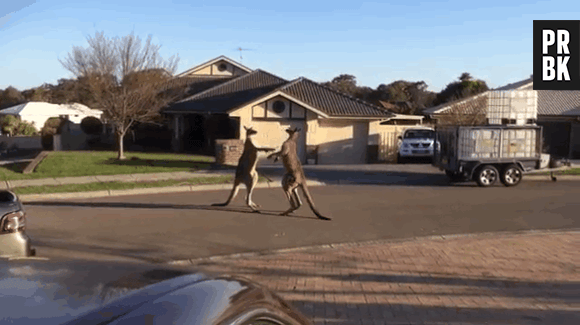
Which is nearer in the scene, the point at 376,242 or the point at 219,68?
the point at 376,242

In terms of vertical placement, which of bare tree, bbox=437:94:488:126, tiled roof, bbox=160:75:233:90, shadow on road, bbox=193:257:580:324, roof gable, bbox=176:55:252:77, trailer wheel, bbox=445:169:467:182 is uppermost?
roof gable, bbox=176:55:252:77

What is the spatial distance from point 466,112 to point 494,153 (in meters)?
12.8

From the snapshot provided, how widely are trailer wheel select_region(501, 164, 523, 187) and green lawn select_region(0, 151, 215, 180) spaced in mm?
10214

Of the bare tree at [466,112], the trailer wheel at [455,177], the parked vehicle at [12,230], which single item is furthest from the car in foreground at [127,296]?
the bare tree at [466,112]

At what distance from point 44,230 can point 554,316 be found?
8584mm

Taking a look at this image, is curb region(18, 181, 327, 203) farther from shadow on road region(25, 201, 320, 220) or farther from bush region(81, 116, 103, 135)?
bush region(81, 116, 103, 135)

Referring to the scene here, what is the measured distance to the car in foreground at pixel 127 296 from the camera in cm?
247

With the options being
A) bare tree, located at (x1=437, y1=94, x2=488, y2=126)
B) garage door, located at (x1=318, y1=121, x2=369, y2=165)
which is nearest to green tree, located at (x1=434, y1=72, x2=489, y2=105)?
bare tree, located at (x1=437, y1=94, x2=488, y2=126)

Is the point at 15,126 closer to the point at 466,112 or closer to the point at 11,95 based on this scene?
the point at 466,112

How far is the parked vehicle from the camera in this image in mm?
5853

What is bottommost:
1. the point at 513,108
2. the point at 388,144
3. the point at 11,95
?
the point at 388,144

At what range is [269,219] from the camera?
1225 centimetres

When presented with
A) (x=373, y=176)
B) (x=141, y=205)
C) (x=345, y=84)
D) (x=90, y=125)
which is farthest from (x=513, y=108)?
(x=345, y=84)

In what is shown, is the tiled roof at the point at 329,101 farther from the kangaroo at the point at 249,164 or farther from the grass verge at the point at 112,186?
the kangaroo at the point at 249,164
